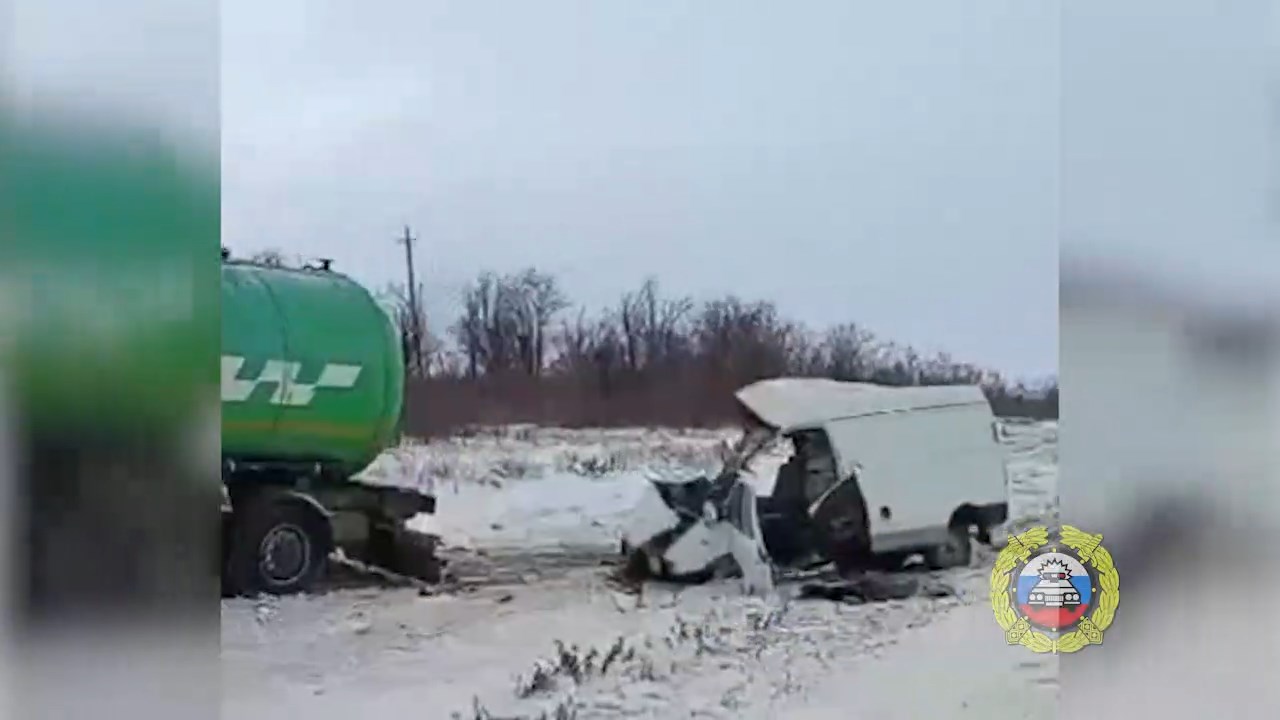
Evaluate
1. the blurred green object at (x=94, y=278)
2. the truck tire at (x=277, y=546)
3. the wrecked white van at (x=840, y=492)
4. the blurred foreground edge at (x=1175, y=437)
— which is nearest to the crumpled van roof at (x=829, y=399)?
the wrecked white van at (x=840, y=492)

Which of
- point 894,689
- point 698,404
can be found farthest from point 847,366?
point 894,689

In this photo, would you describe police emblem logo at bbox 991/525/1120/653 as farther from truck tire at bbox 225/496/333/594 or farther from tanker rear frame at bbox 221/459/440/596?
truck tire at bbox 225/496/333/594

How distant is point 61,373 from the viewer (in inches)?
93.7

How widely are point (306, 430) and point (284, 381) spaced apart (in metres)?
0.12

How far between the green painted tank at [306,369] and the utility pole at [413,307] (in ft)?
0.12

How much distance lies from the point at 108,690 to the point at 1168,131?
2.54 m

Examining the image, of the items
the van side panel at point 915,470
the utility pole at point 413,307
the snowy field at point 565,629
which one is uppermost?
the utility pole at point 413,307

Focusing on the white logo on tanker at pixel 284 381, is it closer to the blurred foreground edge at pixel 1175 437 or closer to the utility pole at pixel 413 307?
the utility pole at pixel 413 307

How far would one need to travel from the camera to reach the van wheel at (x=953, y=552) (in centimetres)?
263

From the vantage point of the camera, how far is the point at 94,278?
94.7 inches

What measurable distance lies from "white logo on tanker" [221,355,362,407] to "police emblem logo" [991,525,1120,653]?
59.1 inches

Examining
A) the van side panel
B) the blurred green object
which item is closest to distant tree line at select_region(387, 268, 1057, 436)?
the van side panel

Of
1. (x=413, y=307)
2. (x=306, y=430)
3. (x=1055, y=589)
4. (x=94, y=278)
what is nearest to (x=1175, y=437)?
(x=1055, y=589)

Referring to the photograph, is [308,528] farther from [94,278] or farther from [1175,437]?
[1175,437]
